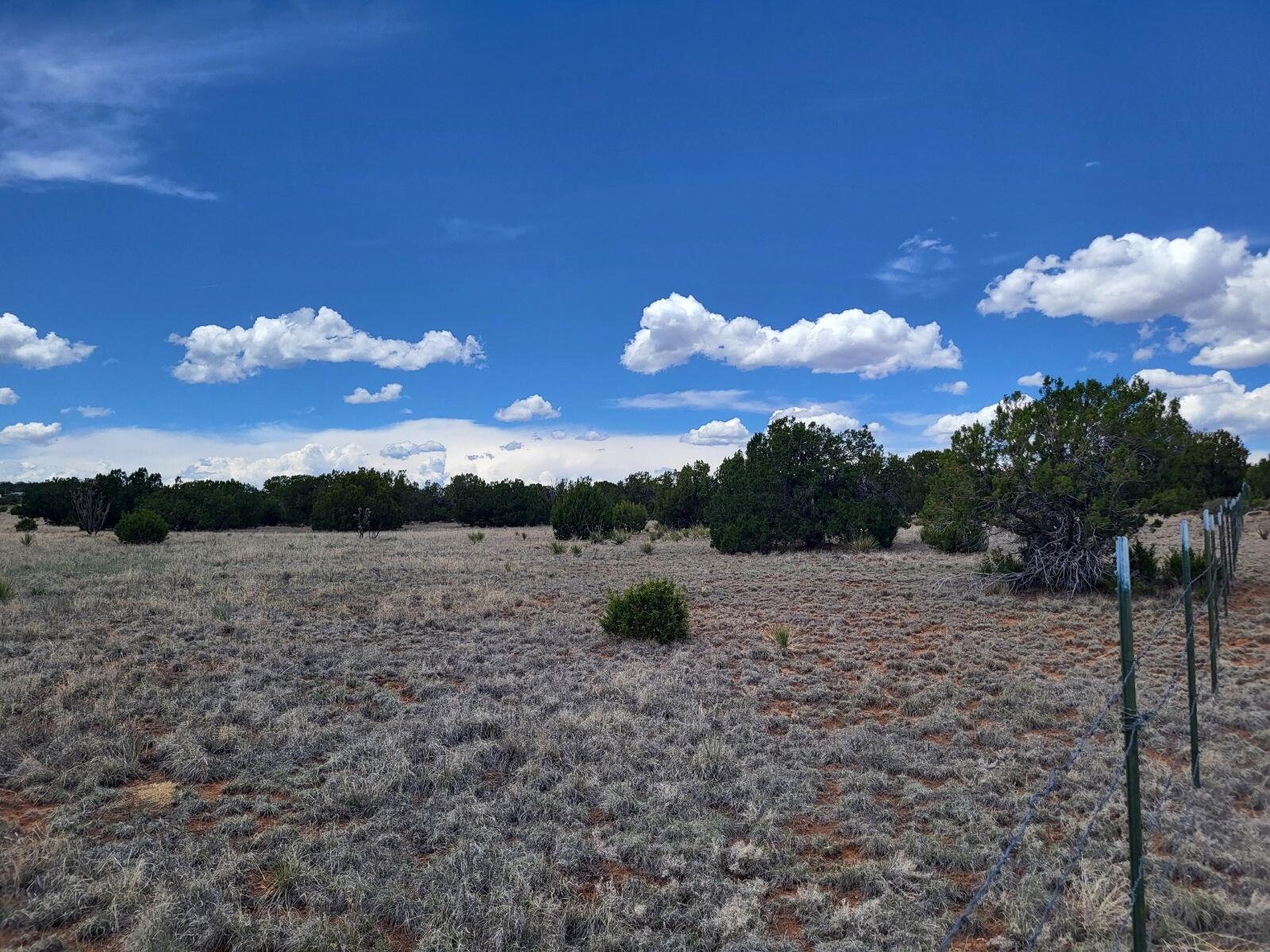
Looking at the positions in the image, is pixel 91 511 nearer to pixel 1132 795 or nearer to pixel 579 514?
pixel 579 514

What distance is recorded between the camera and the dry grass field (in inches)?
157

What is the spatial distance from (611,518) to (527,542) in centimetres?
534

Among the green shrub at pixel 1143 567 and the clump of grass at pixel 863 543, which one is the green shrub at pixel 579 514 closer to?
the clump of grass at pixel 863 543

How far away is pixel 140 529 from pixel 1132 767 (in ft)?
108

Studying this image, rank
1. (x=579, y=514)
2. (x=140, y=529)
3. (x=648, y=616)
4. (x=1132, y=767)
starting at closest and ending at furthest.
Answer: (x=1132, y=767), (x=648, y=616), (x=140, y=529), (x=579, y=514)

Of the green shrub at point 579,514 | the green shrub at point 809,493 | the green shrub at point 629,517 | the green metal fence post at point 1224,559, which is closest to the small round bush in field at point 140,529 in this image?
the green shrub at point 579,514

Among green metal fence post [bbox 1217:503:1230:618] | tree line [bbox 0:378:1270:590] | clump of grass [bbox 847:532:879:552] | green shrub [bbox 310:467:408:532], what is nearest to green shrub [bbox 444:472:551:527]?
tree line [bbox 0:378:1270:590]

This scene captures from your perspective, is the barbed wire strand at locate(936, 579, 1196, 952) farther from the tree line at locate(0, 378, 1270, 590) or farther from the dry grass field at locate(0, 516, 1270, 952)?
the tree line at locate(0, 378, 1270, 590)

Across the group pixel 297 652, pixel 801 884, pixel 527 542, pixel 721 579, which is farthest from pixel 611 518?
pixel 801 884

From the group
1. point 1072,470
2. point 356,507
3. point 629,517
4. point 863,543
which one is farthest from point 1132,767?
point 356,507

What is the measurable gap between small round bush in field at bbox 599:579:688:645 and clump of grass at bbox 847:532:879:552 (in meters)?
15.2

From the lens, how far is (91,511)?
34625 millimetres

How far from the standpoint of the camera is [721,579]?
19.2 m

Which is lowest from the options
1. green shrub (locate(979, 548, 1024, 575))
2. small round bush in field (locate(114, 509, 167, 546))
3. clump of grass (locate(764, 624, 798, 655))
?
clump of grass (locate(764, 624, 798, 655))
